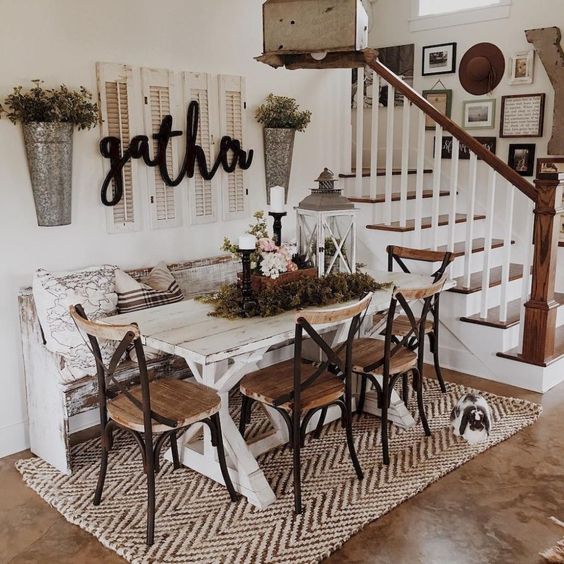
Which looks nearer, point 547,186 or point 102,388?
point 102,388

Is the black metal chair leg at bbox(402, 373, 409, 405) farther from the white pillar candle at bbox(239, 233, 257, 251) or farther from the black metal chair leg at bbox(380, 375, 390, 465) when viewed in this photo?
the white pillar candle at bbox(239, 233, 257, 251)

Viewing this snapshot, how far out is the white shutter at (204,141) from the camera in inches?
163

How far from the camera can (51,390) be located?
10.3 feet

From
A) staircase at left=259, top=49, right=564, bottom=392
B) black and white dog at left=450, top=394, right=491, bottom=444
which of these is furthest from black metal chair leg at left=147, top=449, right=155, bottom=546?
staircase at left=259, top=49, right=564, bottom=392

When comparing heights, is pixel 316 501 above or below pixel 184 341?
below

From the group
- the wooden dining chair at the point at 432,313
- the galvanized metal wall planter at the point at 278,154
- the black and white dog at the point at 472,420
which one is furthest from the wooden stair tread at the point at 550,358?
the galvanized metal wall planter at the point at 278,154

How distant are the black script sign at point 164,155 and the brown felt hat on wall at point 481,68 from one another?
2.20 m

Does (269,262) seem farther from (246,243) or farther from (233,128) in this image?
(233,128)

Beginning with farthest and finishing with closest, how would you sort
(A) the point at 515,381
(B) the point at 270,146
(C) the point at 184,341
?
(B) the point at 270,146
(A) the point at 515,381
(C) the point at 184,341

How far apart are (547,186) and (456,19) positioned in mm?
2351

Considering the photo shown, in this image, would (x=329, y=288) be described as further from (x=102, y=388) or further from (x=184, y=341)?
(x=102, y=388)

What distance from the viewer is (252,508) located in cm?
279

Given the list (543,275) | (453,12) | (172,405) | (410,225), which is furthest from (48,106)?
(453,12)

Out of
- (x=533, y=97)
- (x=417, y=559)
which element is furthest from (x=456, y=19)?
(x=417, y=559)
